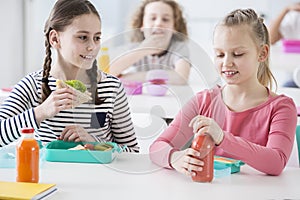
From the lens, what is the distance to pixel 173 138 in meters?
1.61

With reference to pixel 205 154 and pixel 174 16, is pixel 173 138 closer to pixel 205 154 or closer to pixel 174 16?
pixel 205 154

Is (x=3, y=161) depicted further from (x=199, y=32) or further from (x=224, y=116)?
(x=199, y=32)

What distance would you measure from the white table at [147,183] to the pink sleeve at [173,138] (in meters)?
0.03

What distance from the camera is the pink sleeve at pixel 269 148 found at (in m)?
1.53

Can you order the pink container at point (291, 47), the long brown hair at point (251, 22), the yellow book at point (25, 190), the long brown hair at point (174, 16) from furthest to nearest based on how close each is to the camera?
1. the pink container at point (291, 47)
2. the long brown hair at point (174, 16)
3. the long brown hair at point (251, 22)
4. the yellow book at point (25, 190)

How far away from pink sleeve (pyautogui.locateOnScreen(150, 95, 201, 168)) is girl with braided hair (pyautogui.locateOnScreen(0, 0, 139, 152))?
0.43 ft

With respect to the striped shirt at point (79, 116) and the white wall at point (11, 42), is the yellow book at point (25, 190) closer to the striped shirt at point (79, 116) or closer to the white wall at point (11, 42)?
the striped shirt at point (79, 116)

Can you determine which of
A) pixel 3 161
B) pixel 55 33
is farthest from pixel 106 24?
pixel 3 161

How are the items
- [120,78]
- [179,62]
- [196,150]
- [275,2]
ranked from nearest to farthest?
[196,150] < [179,62] < [120,78] < [275,2]

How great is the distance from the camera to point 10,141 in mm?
1730

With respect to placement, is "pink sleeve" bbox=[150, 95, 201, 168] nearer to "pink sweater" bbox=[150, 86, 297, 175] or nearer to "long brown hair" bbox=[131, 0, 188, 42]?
"pink sweater" bbox=[150, 86, 297, 175]

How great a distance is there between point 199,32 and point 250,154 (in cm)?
369

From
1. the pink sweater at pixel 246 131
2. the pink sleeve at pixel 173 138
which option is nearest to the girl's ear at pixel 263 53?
the pink sweater at pixel 246 131

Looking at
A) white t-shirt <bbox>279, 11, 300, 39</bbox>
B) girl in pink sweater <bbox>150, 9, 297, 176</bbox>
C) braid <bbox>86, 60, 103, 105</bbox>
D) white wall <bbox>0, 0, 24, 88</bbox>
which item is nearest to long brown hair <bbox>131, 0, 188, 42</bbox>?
white wall <bbox>0, 0, 24, 88</bbox>
